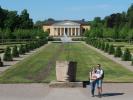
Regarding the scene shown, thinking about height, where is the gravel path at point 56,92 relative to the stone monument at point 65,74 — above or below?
below

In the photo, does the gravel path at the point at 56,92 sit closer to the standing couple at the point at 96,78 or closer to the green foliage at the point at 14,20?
the standing couple at the point at 96,78

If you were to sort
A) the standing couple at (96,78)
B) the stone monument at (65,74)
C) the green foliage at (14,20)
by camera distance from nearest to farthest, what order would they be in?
the standing couple at (96,78)
the stone monument at (65,74)
the green foliage at (14,20)

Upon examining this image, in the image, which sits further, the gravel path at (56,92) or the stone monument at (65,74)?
the stone monument at (65,74)

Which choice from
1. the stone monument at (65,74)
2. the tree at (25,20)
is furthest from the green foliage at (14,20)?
the stone monument at (65,74)

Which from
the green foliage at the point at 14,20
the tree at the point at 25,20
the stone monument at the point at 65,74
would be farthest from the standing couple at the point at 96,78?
the tree at the point at 25,20

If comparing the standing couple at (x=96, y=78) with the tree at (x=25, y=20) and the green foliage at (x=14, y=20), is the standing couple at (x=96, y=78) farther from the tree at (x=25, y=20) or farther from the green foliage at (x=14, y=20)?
the tree at (x=25, y=20)

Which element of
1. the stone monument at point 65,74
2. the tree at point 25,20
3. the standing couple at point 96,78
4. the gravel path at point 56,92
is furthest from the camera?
the tree at point 25,20

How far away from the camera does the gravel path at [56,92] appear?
1934 cm

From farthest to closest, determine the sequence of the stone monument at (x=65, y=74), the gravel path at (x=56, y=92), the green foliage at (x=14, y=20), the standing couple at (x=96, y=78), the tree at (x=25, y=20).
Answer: the tree at (x=25, y=20), the green foliage at (x=14, y=20), the stone monument at (x=65, y=74), the standing couple at (x=96, y=78), the gravel path at (x=56, y=92)

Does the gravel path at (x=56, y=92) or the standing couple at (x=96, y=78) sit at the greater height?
the standing couple at (x=96, y=78)

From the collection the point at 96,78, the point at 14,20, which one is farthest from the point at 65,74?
the point at 14,20

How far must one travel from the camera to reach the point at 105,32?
14362 centimetres

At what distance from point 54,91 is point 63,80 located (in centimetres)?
147

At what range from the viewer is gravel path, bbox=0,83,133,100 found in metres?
19.3
